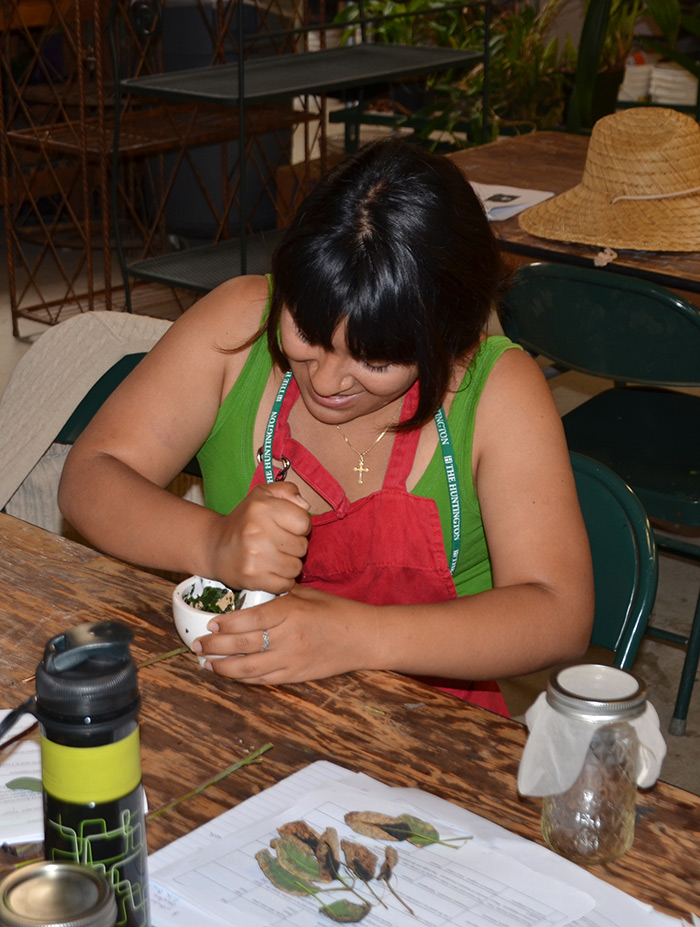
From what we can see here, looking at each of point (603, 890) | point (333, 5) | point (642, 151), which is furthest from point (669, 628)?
point (333, 5)

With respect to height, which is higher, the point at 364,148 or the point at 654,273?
the point at 364,148

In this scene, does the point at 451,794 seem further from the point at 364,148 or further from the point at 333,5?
the point at 333,5

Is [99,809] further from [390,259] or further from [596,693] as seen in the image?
[390,259]

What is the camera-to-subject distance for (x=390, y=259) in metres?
1.19

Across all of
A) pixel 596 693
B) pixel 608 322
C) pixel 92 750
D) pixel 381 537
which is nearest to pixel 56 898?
pixel 92 750

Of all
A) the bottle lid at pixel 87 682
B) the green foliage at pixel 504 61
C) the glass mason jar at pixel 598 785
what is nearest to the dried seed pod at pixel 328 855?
the glass mason jar at pixel 598 785

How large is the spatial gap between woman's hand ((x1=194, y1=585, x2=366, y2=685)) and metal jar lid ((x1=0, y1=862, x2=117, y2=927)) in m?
0.52

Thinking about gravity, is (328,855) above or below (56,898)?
below

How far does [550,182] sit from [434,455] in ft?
6.22

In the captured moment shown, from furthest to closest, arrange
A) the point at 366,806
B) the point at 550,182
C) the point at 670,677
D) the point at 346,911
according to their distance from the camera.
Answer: the point at 550,182
the point at 670,677
the point at 366,806
the point at 346,911

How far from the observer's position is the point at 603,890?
856 millimetres

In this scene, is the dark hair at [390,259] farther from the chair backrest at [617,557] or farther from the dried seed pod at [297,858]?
the dried seed pod at [297,858]

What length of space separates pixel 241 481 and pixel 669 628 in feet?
5.33

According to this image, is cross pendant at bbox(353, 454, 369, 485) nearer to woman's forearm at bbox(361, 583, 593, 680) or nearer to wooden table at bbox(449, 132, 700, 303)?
woman's forearm at bbox(361, 583, 593, 680)
